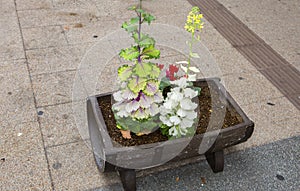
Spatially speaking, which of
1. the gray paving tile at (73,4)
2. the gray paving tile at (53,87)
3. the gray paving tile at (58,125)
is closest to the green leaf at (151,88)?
the gray paving tile at (58,125)

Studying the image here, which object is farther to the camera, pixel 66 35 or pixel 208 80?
pixel 66 35

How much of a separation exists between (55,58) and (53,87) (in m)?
0.53

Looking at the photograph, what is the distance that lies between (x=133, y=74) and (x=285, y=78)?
85.6 inches

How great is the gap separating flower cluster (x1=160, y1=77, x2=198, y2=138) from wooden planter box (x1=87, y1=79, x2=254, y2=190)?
0.08 meters

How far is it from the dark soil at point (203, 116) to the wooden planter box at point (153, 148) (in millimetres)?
47

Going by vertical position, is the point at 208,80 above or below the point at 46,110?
above

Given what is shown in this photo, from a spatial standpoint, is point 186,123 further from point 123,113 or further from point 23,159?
point 23,159

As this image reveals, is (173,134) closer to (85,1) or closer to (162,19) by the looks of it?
(162,19)

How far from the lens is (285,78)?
397 centimetres

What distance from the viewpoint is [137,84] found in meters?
2.38

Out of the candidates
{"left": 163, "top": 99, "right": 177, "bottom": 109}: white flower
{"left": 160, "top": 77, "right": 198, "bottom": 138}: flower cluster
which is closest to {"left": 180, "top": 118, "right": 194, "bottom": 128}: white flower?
{"left": 160, "top": 77, "right": 198, "bottom": 138}: flower cluster

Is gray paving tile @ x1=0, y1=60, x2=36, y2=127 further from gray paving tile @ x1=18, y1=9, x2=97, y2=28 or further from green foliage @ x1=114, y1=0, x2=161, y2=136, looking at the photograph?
green foliage @ x1=114, y1=0, x2=161, y2=136

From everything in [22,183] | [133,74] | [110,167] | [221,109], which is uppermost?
[133,74]

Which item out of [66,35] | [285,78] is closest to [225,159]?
[285,78]
